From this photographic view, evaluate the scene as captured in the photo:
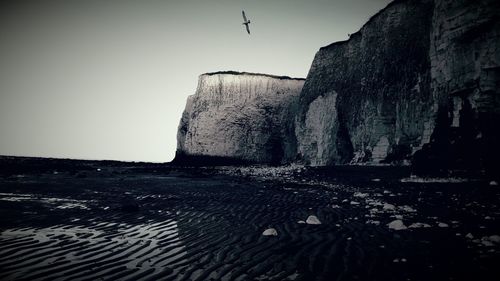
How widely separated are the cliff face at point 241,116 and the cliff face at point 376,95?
13833mm

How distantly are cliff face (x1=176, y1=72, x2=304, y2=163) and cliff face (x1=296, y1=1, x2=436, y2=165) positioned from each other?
13.8m

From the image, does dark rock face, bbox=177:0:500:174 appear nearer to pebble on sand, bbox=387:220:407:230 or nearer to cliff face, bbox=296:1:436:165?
cliff face, bbox=296:1:436:165

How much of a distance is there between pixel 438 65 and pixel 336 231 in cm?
1350

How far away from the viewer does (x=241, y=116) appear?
50.0m

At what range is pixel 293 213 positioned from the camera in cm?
805

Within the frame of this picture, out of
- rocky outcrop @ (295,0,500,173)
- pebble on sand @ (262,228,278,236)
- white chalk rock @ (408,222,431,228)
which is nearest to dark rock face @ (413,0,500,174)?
rocky outcrop @ (295,0,500,173)

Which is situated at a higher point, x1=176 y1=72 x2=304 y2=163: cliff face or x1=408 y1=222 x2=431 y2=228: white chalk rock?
x1=176 y1=72 x2=304 y2=163: cliff face

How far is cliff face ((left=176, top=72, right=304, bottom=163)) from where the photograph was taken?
159 feet

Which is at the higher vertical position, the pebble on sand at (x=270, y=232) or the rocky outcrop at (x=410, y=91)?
the rocky outcrop at (x=410, y=91)

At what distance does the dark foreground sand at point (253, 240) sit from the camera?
13.0 ft

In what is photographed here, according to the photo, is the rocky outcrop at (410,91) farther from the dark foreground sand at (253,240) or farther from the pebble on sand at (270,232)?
the pebble on sand at (270,232)

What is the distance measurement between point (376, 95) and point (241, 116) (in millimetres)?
28352

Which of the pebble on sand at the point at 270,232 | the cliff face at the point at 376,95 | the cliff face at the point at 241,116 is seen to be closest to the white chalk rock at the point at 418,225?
the pebble on sand at the point at 270,232

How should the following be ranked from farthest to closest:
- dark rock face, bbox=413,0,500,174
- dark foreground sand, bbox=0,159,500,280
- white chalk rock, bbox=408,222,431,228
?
dark rock face, bbox=413,0,500,174, white chalk rock, bbox=408,222,431,228, dark foreground sand, bbox=0,159,500,280
